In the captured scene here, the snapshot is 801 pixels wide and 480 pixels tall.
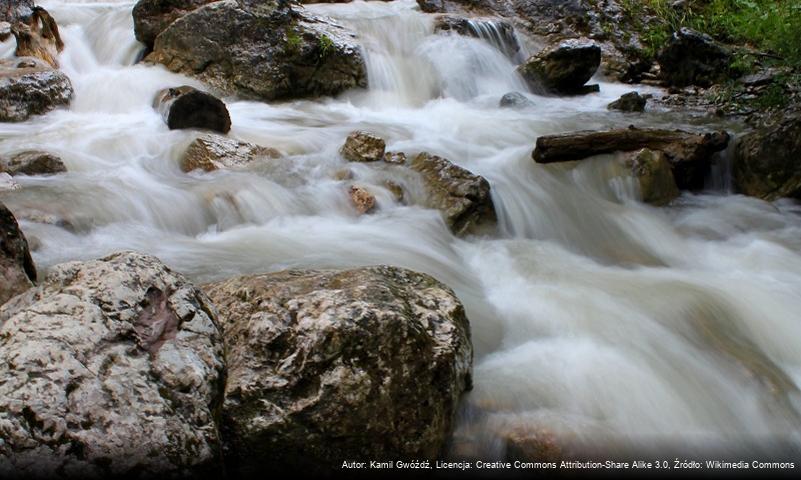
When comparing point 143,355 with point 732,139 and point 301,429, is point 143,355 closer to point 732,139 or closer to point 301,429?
point 301,429

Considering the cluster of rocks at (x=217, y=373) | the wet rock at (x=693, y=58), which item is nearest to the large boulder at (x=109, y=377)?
the cluster of rocks at (x=217, y=373)

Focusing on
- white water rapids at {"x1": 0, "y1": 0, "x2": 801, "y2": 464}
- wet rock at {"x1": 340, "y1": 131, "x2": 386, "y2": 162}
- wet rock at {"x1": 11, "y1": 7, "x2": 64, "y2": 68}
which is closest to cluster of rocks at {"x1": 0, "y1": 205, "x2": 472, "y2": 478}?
white water rapids at {"x1": 0, "y1": 0, "x2": 801, "y2": 464}

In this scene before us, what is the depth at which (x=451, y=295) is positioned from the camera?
330 centimetres

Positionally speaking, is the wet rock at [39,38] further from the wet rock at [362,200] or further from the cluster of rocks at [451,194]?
the cluster of rocks at [451,194]

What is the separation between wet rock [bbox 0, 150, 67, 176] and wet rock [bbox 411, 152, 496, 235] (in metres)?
3.86

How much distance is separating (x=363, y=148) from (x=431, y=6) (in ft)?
27.5

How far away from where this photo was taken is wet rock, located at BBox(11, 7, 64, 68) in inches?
382

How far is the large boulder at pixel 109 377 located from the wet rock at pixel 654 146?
17.7 ft

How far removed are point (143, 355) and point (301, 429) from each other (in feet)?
2.36

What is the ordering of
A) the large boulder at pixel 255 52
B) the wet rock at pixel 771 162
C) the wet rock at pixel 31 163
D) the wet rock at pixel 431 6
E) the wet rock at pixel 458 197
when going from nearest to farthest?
the wet rock at pixel 458 197
the wet rock at pixel 31 163
the wet rock at pixel 771 162
the large boulder at pixel 255 52
the wet rock at pixel 431 6

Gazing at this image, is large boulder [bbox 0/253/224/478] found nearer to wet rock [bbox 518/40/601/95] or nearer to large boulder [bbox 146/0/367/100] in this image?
large boulder [bbox 146/0/367/100]

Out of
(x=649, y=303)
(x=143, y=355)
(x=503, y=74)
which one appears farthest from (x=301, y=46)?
(x=143, y=355)

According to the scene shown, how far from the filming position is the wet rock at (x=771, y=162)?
648 centimetres

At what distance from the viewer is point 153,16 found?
1080 cm
